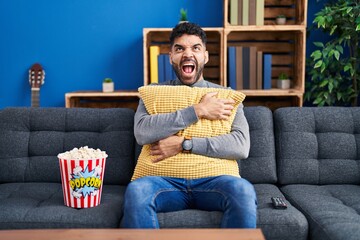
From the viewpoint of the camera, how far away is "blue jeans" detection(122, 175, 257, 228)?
56.3 inches

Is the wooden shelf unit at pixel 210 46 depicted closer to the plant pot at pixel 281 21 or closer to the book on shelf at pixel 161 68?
the book on shelf at pixel 161 68

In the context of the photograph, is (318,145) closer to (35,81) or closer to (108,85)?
(108,85)

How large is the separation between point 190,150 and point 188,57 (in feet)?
1.54

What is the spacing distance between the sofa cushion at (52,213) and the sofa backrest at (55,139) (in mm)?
245

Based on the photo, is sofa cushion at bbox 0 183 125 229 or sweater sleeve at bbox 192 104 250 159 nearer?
sofa cushion at bbox 0 183 125 229

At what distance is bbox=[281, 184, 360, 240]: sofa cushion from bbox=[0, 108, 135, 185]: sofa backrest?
0.78 meters

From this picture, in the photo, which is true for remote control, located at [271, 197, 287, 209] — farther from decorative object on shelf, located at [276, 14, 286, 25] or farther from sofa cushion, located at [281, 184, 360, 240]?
decorative object on shelf, located at [276, 14, 286, 25]

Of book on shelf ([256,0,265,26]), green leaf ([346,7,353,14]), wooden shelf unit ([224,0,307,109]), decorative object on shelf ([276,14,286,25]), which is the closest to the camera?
green leaf ([346,7,353,14])

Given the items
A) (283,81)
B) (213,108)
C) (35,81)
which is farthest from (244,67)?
(35,81)

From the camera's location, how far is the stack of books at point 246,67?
2689mm

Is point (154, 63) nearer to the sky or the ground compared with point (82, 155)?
nearer to the sky

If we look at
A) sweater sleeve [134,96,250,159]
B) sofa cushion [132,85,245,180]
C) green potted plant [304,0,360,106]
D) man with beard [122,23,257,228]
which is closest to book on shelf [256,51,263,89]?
green potted plant [304,0,360,106]

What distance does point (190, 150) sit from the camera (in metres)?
1.68

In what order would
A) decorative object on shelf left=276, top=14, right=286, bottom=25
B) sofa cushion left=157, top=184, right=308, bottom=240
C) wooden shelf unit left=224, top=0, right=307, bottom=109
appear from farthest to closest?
1. wooden shelf unit left=224, top=0, right=307, bottom=109
2. decorative object on shelf left=276, top=14, right=286, bottom=25
3. sofa cushion left=157, top=184, right=308, bottom=240
